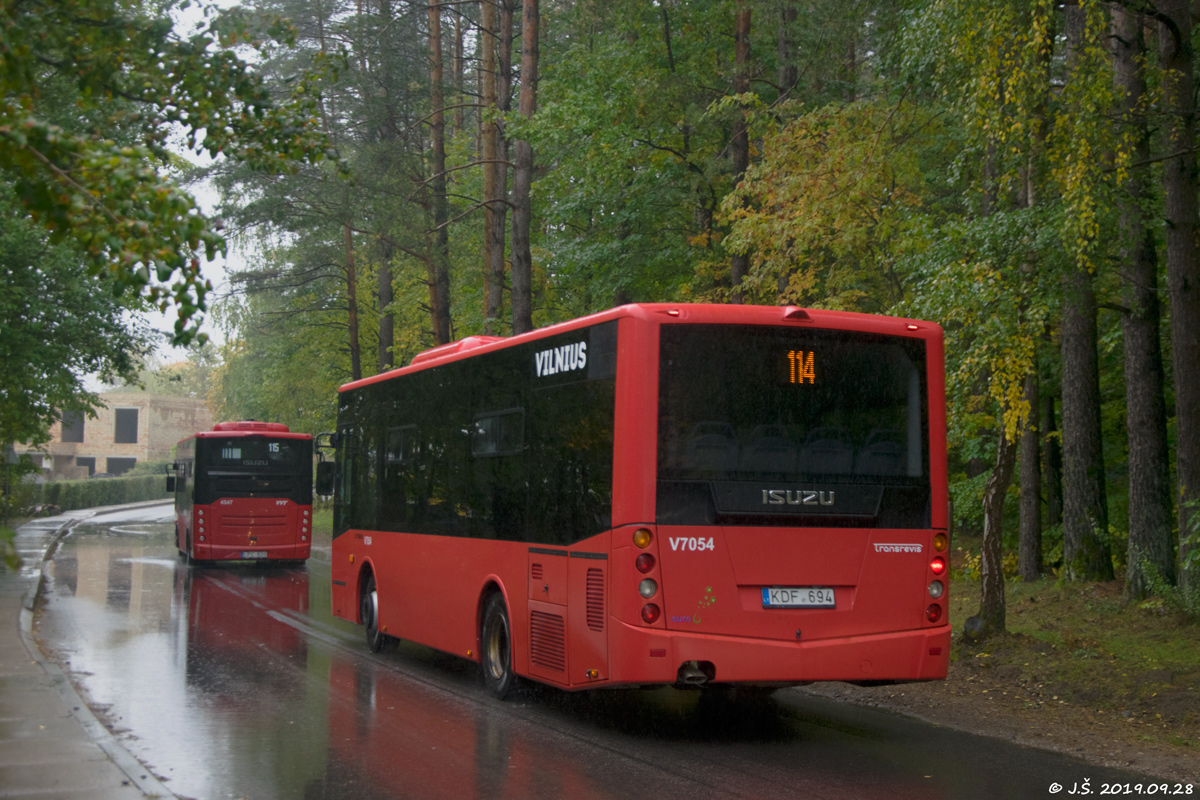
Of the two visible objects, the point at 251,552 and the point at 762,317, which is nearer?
the point at 762,317

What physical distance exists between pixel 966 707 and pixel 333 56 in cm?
794

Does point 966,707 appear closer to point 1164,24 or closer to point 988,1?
point 988,1

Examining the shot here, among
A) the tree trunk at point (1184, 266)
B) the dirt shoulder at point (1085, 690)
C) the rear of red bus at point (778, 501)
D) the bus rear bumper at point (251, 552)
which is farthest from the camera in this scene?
the bus rear bumper at point (251, 552)

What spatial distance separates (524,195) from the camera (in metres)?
24.8

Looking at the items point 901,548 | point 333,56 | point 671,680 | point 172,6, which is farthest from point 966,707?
point 172,6

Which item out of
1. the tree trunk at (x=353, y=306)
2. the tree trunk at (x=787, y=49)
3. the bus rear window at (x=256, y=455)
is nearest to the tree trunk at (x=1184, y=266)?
the tree trunk at (x=787, y=49)

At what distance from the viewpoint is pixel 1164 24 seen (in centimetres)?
1392

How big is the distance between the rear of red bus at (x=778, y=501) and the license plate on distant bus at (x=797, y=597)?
10mm

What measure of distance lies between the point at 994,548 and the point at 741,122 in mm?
13166

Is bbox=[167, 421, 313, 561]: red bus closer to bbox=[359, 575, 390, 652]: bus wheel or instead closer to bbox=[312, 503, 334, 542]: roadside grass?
bbox=[312, 503, 334, 542]: roadside grass

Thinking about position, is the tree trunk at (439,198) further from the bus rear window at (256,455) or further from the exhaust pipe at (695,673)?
the exhaust pipe at (695,673)

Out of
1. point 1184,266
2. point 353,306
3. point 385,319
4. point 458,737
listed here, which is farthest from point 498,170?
point 458,737

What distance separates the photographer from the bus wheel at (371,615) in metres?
14.3

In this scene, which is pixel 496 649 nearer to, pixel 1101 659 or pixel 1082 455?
pixel 1101 659
